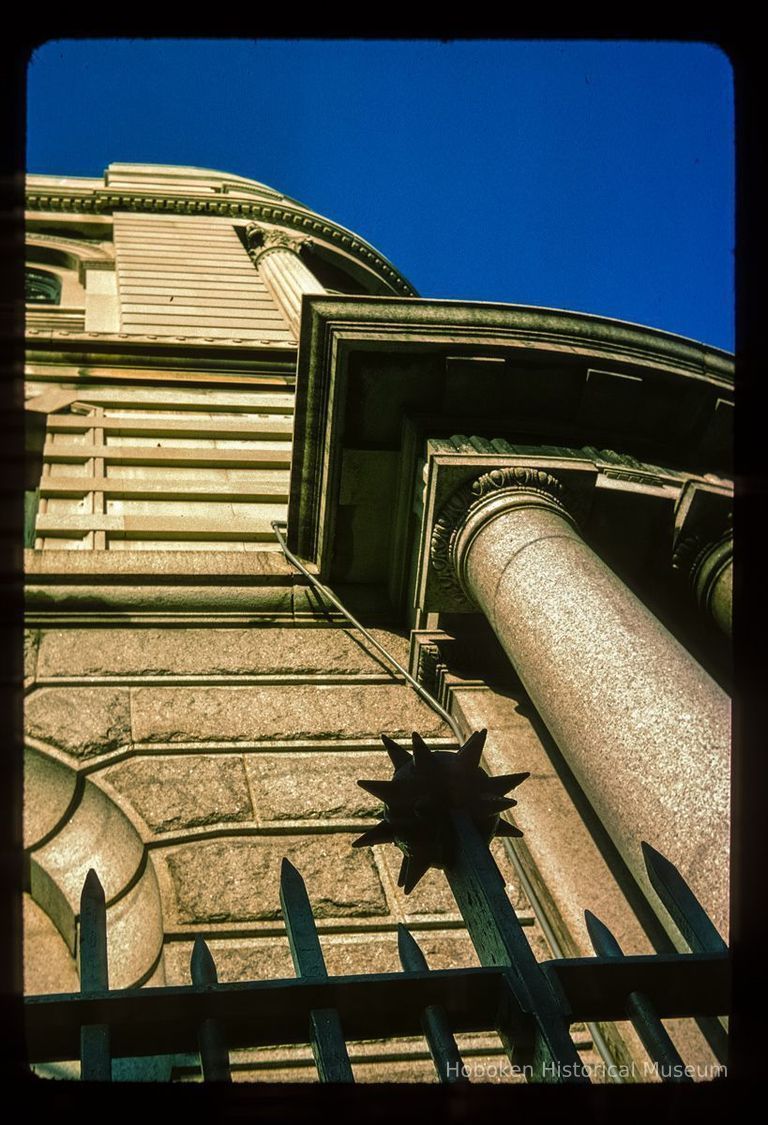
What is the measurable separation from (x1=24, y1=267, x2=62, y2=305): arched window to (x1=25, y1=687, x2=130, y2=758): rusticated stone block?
11.1 m

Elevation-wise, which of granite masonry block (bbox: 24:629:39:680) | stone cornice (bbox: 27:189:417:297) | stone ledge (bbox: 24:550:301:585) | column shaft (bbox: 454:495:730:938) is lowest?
granite masonry block (bbox: 24:629:39:680)

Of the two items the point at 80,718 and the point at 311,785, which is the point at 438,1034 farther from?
the point at 80,718

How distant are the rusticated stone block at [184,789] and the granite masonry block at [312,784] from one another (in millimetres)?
84

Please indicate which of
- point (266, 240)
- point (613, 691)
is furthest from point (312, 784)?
point (266, 240)

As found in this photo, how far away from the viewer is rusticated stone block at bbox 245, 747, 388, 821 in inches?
199

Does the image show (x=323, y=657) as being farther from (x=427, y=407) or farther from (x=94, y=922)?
(x=94, y=922)

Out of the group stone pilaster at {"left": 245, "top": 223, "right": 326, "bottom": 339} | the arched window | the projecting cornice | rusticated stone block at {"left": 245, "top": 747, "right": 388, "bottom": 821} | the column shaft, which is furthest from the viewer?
the arched window

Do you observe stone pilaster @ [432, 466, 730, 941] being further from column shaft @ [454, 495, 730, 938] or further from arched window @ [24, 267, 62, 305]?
arched window @ [24, 267, 62, 305]

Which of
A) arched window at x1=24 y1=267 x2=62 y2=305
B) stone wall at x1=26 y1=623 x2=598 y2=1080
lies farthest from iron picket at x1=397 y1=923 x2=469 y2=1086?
arched window at x1=24 y1=267 x2=62 y2=305

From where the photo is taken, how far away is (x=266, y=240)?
1708cm

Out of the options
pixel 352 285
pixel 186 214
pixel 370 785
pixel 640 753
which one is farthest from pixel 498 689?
pixel 352 285

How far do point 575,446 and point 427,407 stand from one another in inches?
35.7

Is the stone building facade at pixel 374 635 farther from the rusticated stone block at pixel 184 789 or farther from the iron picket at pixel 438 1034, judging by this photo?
the iron picket at pixel 438 1034

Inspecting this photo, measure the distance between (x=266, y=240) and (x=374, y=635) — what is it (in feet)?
39.1
